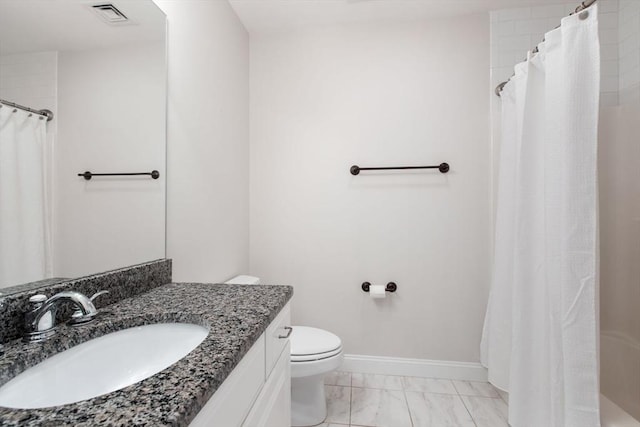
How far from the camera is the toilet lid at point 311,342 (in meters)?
1.57

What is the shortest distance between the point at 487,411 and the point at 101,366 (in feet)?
6.22

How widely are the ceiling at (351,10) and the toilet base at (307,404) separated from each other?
7.10 feet

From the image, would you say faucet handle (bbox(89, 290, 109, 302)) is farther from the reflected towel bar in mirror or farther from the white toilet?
the white toilet

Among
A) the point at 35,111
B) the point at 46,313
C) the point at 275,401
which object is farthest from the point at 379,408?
the point at 35,111

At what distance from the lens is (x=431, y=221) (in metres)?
2.08

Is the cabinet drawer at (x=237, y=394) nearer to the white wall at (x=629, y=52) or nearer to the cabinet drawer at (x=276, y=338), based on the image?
the cabinet drawer at (x=276, y=338)

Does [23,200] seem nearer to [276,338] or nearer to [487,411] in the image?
[276,338]

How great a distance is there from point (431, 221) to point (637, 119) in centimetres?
119

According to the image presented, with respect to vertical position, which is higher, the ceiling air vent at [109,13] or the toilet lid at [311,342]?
the ceiling air vent at [109,13]

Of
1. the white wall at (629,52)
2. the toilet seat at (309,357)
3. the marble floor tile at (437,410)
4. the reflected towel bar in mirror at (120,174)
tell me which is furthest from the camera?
the white wall at (629,52)

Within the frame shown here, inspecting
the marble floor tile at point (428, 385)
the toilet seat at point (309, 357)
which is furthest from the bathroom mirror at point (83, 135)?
the marble floor tile at point (428, 385)

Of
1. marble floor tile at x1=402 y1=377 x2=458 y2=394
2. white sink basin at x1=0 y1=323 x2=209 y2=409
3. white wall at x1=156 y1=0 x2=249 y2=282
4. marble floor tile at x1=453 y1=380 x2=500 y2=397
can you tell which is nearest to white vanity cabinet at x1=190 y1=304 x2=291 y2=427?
white sink basin at x1=0 y1=323 x2=209 y2=409

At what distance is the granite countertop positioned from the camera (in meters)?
0.42

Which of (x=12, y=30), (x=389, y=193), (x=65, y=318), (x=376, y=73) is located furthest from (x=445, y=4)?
(x=65, y=318)
